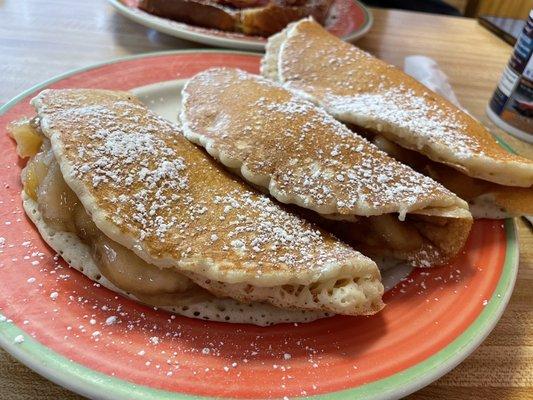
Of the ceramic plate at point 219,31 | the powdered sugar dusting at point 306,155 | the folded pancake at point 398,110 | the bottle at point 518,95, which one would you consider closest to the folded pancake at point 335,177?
the powdered sugar dusting at point 306,155

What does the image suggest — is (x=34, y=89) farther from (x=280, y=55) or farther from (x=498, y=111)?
(x=498, y=111)

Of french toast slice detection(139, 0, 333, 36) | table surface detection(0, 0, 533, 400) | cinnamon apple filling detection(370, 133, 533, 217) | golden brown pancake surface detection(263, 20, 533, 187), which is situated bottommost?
table surface detection(0, 0, 533, 400)

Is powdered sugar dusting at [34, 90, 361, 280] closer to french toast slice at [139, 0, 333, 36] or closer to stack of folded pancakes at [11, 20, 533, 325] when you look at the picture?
stack of folded pancakes at [11, 20, 533, 325]

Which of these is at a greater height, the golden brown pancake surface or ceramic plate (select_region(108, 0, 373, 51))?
the golden brown pancake surface

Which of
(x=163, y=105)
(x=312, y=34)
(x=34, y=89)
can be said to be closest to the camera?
(x=34, y=89)

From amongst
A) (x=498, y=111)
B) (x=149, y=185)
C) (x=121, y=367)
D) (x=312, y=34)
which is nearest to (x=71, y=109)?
(x=149, y=185)

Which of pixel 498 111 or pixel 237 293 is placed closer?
pixel 237 293

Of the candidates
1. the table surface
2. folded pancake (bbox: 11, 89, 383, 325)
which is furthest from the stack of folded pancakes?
the table surface
